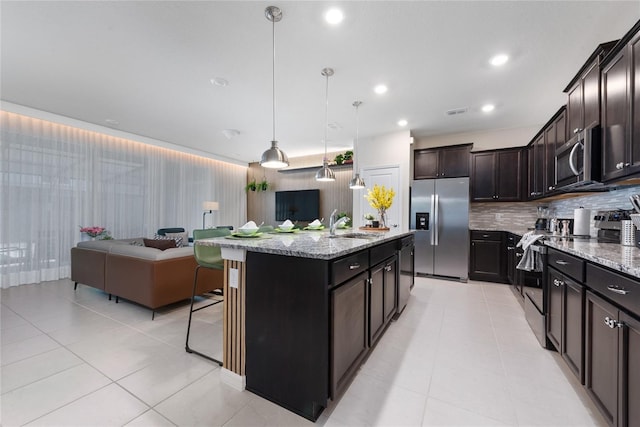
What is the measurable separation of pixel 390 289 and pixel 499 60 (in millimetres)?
2602

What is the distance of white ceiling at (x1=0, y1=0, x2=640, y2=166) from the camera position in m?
2.06

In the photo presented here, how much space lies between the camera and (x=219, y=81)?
315cm

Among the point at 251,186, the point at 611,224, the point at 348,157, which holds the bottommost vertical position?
the point at 611,224

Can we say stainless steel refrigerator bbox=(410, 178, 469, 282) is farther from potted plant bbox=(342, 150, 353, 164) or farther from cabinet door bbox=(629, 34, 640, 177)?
cabinet door bbox=(629, 34, 640, 177)

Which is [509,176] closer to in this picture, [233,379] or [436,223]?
[436,223]

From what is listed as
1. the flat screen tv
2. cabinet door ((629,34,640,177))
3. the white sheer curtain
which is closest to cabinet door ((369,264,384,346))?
cabinet door ((629,34,640,177))

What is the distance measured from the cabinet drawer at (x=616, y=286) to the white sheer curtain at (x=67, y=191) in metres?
6.70

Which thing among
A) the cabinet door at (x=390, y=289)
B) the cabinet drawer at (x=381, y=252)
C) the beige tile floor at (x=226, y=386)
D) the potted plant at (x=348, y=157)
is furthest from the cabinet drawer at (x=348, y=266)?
the potted plant at (x=348, y=157)

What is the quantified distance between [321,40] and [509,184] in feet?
13.1

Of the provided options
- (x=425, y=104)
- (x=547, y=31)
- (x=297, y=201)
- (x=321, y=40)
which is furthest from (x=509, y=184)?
(x=297, y=201)

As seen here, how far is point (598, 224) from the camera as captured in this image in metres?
2.45

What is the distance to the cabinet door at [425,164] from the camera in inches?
193

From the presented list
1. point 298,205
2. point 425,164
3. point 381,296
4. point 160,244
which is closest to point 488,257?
point 425,164

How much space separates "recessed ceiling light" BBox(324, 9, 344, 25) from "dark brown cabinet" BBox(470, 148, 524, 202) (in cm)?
375
